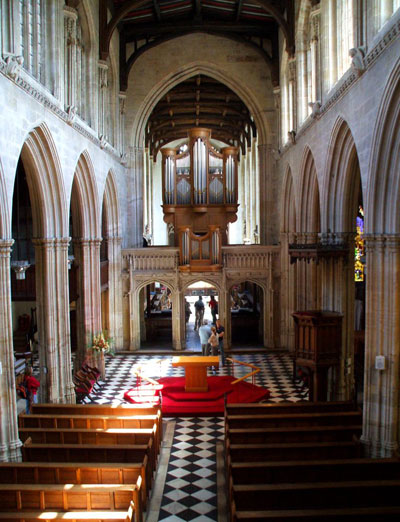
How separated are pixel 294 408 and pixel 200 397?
11.9ft

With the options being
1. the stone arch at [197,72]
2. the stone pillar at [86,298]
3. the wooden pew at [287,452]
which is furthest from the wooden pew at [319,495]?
the stone arch at [197,72]

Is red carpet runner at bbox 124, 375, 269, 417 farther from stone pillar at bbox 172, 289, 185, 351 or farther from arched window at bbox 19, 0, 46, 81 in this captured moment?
arched window at bbox 19, 0, 46, 81

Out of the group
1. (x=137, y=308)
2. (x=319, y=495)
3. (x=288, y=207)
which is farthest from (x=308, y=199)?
(x=319, y=495)

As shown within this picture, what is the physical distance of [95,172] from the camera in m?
15.4

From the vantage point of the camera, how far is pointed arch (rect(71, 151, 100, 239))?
585 inches

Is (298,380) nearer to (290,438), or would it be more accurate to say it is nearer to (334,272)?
(334,272)

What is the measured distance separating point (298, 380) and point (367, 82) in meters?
9.17

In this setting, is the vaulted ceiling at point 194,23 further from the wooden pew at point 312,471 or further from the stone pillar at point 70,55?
the wooden pew at point 312,471

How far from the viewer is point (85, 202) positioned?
15.2 m

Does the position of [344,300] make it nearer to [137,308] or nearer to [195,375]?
[195,375]

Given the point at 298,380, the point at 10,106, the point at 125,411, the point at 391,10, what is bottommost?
the point at 298,380

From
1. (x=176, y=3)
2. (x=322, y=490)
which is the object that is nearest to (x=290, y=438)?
(x=322, y=490)

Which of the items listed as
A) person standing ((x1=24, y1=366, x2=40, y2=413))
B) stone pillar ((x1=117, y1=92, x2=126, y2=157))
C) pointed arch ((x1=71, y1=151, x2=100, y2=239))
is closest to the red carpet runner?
person standing ((x1=24, y1=366, x2=40, y2=413))

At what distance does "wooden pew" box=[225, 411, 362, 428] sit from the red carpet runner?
3.26 m
